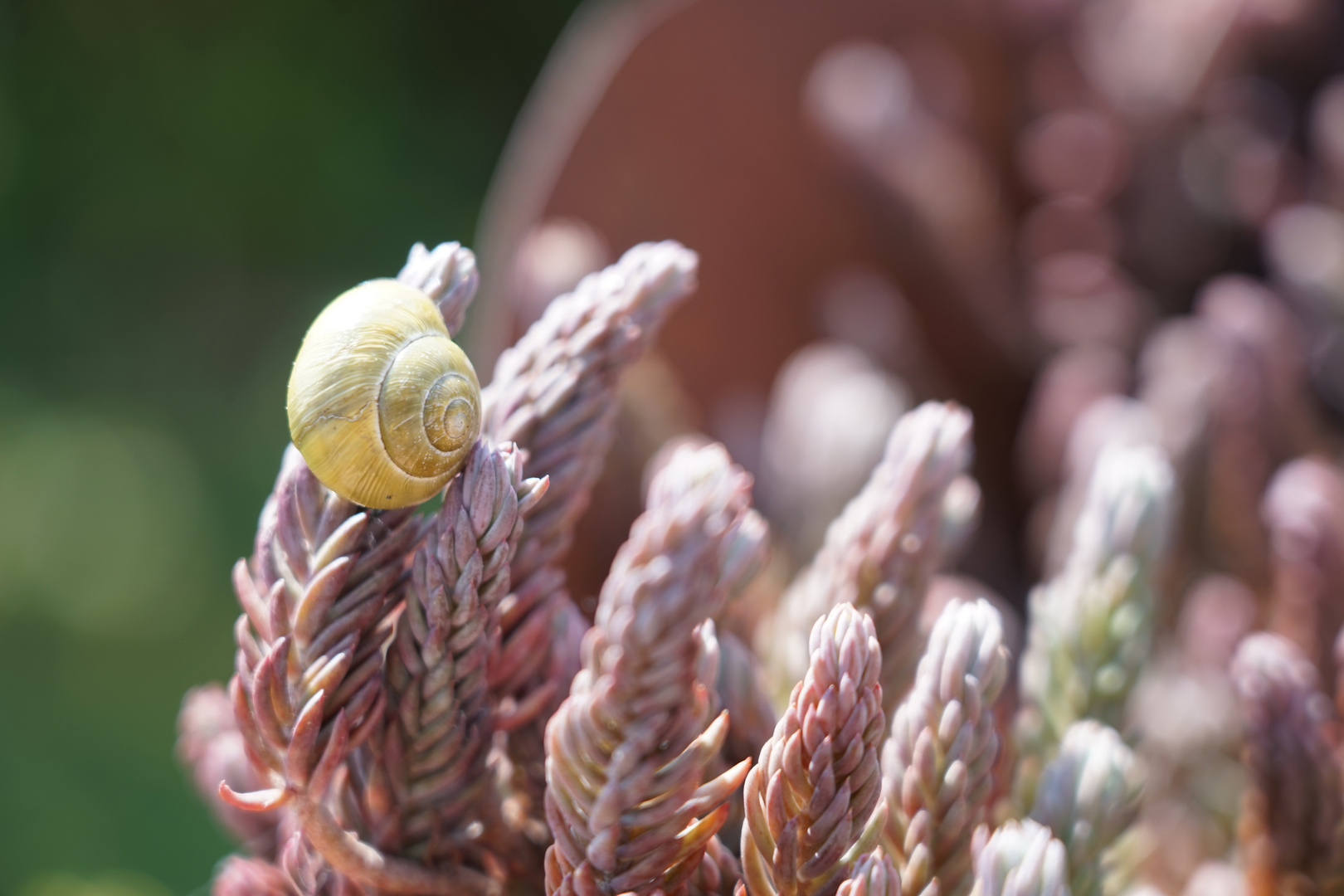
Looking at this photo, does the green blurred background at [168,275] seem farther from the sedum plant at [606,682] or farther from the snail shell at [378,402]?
the snail shell at [378,402]

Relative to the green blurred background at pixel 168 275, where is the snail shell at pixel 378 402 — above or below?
above

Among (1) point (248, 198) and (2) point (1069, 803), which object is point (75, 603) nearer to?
(1) point (248, 198)

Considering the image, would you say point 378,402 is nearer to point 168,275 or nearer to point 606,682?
point 606,682

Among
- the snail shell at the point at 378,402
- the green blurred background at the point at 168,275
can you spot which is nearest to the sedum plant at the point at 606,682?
the snail shell at the point at 378,402

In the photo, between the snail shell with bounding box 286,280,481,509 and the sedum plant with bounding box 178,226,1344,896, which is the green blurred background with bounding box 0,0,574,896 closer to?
the sedum plant with bounding box 178,226,1344,896

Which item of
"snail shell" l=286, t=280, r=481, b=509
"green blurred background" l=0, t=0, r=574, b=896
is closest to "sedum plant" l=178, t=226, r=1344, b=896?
"snail shell" l=286, t=280, r=481, b=509

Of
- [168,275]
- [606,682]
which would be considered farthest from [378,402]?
[168,275]

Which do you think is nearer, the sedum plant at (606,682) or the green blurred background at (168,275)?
the sedum plant at (606,682)
